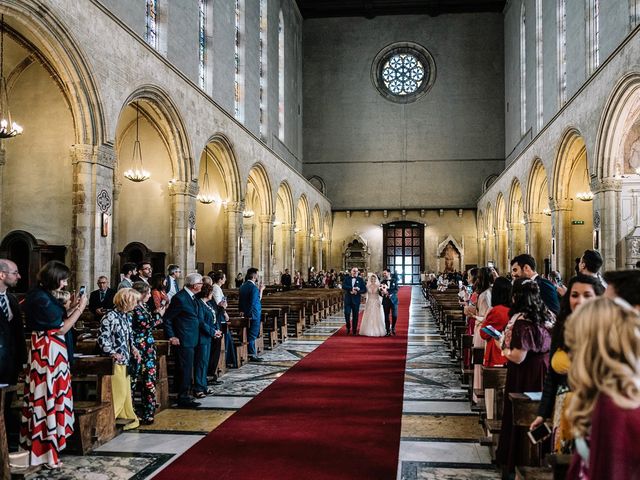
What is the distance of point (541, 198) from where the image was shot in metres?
22.0

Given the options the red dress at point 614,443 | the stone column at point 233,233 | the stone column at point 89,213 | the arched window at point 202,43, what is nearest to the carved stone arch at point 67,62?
the stone column at point 89,213

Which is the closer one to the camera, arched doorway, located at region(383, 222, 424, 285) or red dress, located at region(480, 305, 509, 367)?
red dress, located at region(480, 305, 509, 367)

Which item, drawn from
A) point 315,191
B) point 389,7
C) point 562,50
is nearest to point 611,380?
point 562,50

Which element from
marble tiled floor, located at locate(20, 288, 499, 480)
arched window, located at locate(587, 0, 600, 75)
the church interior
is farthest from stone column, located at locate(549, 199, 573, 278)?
marble tiled floor, located at locate(20, 288, 499, 480)

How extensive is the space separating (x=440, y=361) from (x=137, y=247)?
34.4 ft

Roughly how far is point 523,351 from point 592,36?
15333 millimetres

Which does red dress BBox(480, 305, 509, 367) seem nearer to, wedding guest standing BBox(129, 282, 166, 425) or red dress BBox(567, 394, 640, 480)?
red dress BBox(567, 394, 640, 480)

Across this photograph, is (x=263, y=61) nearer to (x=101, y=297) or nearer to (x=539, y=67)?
(x=539, y=67)

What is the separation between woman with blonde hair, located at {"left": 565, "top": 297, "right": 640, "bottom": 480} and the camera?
1.72m

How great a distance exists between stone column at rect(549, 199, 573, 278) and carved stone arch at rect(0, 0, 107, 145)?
13.0m

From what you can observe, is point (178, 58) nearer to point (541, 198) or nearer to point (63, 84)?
point (63, 84)

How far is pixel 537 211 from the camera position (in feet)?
70.5

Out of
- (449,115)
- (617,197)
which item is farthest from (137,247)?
(449,115)

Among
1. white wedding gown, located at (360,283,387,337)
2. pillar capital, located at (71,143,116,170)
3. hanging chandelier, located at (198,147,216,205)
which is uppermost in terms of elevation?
hanging chandelier, located at (198,147,216,205)
